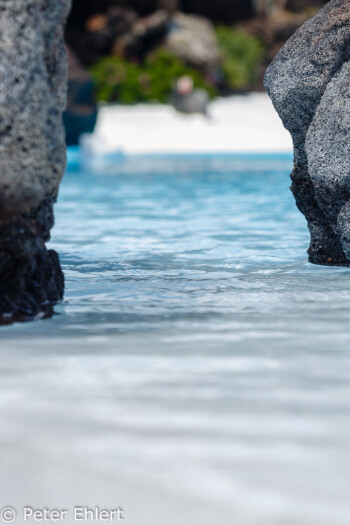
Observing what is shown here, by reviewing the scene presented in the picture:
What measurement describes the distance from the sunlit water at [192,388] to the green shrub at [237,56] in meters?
24.1

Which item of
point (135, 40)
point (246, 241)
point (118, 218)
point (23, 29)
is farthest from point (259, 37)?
point (23, 29)

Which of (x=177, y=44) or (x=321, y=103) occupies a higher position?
(x=177, y=44)

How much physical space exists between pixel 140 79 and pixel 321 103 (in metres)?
21.2

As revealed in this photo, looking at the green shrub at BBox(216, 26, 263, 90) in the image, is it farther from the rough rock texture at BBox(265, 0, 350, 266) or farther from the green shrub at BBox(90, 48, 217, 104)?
the rough rock texture at BBox(265, 0, 350, 266)

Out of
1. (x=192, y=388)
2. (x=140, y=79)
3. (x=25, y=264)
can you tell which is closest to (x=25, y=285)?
(x=25, y=264)

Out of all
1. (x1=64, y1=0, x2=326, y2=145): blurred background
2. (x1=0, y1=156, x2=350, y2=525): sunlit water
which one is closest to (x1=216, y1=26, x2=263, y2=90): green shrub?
(x1=64, y1=0, x2=326, y2=145): blurred background

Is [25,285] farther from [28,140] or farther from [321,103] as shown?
[321,103]

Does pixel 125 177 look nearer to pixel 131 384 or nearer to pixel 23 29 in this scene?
pixel 23 29

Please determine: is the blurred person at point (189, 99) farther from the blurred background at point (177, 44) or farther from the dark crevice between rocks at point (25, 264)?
the dark crevice between rocks at point (25, 264)

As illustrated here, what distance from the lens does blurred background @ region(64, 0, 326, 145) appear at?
84.9ft

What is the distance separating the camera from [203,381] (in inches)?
121

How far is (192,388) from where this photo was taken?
2.99 metres

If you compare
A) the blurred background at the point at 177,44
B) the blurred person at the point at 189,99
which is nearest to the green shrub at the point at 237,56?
the blurred background at the point at 177,44

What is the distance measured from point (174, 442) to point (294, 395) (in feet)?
1.74
